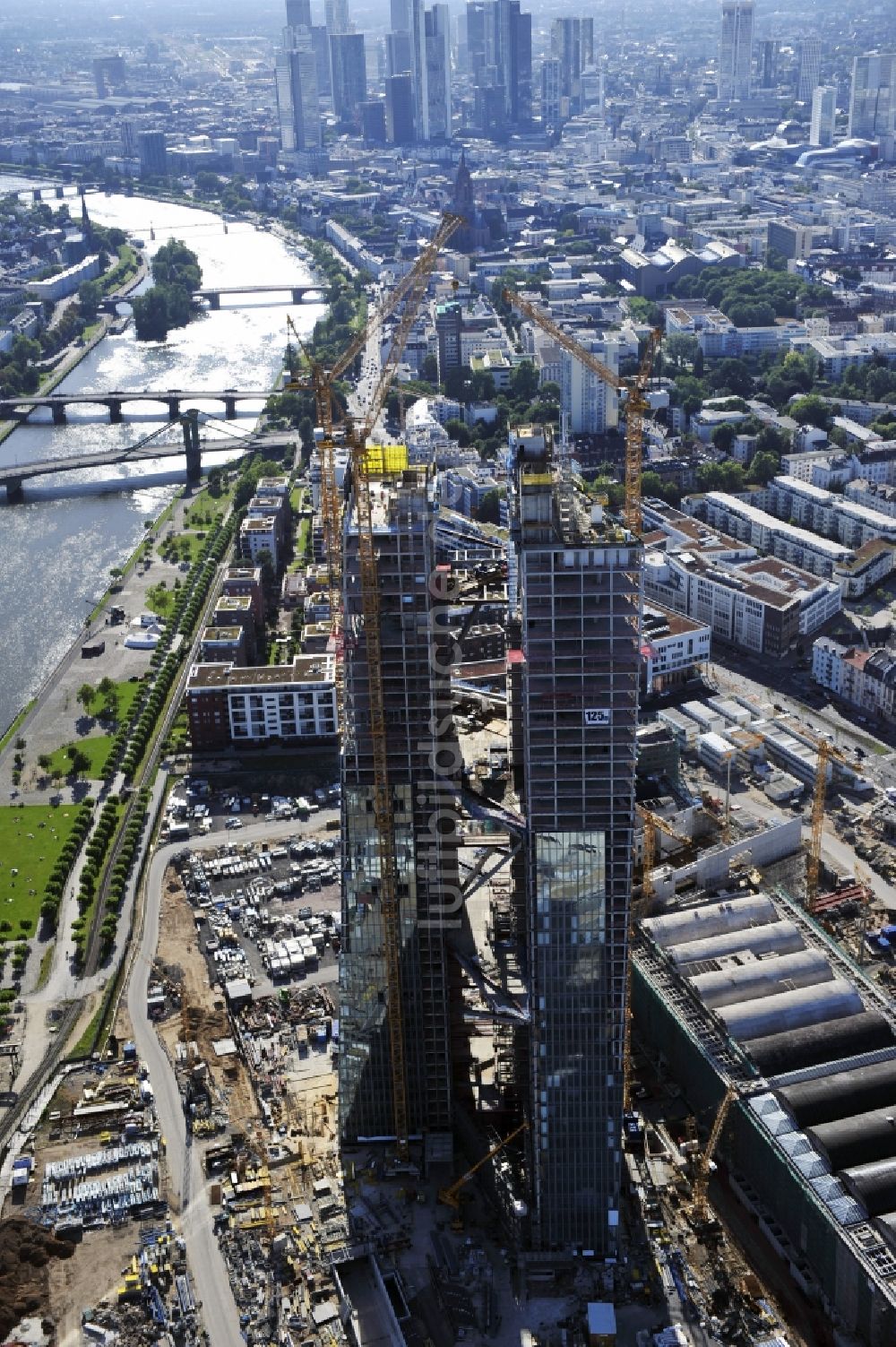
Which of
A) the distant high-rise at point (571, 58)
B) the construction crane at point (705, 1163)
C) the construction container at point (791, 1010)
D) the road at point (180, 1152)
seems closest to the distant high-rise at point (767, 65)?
the distant high-rise at point (571, 58)

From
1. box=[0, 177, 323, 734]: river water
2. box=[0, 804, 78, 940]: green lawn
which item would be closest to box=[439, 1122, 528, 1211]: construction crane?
box=[0, 804, 78, 940]: green lawn

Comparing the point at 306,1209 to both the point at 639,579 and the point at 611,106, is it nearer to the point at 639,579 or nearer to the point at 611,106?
the point at 639,579

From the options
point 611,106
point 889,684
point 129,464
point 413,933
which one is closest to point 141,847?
point 413,933

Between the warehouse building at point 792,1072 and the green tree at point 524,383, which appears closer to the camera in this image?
the warehouse building at point 792,1072

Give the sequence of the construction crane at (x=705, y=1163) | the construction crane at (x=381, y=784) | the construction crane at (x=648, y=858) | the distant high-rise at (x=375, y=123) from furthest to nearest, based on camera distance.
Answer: the distant high-rise at (x=375, y=123) → the construction crane at (x=648, y=858) → the construction crane at (x=705, y=1163) → the construction crane at (x=381, y=784)

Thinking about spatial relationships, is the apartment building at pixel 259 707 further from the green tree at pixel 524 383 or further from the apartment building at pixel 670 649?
the green tree at pixel 524 383

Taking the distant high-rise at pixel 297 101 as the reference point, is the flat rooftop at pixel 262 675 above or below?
below
